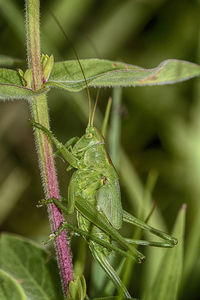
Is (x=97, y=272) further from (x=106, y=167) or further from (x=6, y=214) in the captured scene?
(x=6, y=214)

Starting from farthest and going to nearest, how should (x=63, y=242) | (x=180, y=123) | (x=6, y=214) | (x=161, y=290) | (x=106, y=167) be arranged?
(x=180, y=123)
(x=6, y=214)
(x=106, y=167)
(x=63, y=242)
(x=161, y=290)

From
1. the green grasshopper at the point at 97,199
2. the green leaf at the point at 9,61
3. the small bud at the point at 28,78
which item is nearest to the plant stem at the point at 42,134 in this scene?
the small bud at the point at 28,78

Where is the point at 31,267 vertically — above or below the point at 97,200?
below

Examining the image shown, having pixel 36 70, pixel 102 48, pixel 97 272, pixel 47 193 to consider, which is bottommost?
pixel 97 272

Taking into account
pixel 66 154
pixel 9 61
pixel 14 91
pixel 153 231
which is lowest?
pixel 153 231

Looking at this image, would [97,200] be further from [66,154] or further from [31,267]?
[31,267]

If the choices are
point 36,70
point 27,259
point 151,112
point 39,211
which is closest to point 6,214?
point 39,211

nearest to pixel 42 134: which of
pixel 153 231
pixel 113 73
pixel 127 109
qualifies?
pixel 113 73
